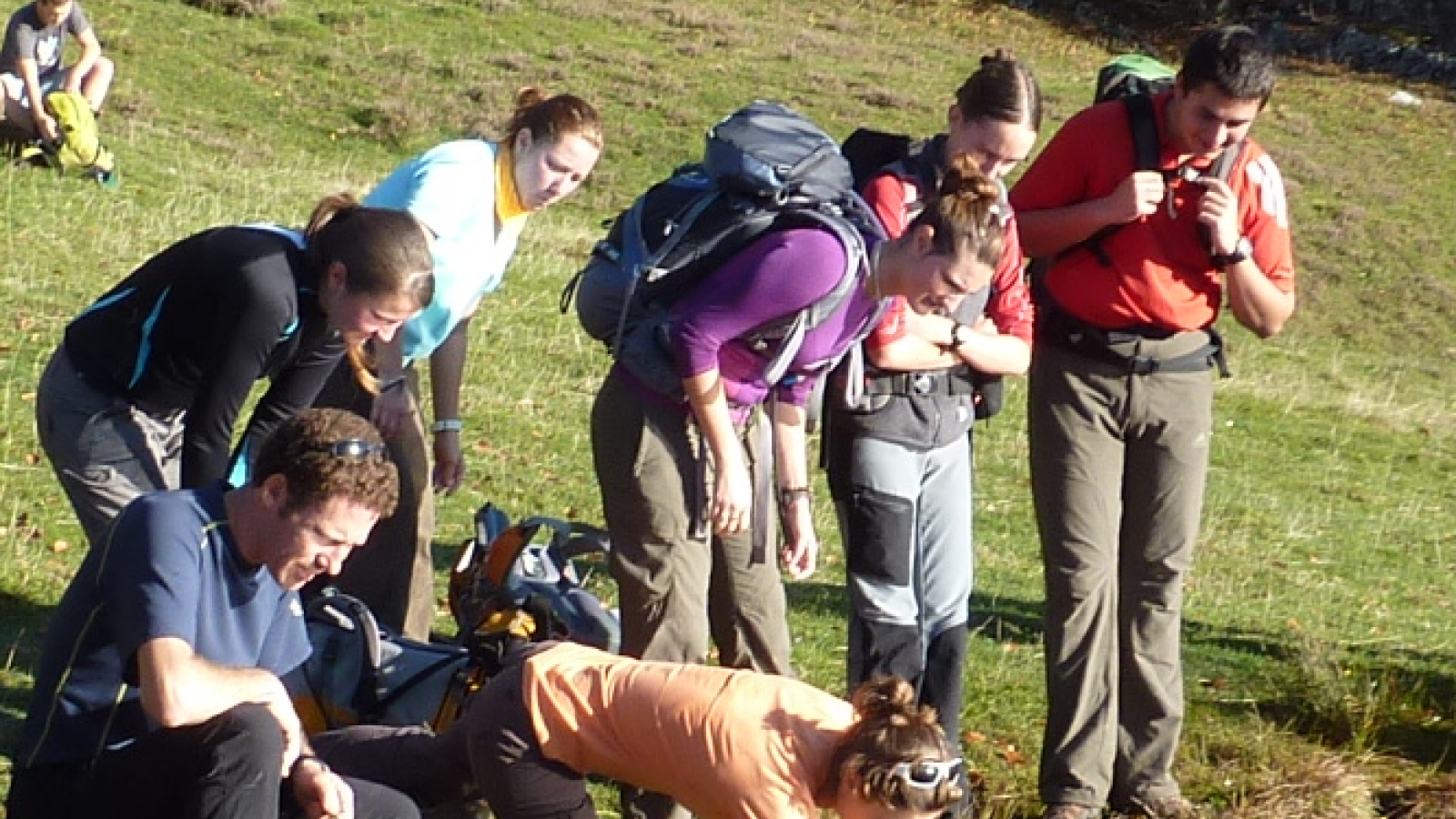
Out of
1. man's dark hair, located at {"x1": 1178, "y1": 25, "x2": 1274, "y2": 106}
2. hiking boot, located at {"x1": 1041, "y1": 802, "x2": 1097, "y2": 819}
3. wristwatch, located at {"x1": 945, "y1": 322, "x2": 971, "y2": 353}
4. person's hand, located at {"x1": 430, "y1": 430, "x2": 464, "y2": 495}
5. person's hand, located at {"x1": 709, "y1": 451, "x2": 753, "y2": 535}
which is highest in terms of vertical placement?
man's dark hair, located at {"x1": 1178, "y1": 25, "x2": 1274, "y2": 106}

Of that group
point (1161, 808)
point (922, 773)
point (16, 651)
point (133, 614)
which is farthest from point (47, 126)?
point (922, 773)

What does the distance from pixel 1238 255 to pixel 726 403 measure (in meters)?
1.54

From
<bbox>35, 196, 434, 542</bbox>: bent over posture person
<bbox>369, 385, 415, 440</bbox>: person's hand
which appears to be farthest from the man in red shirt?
<bbox>35, 196, 434, 542</bbox>: bent over posture person

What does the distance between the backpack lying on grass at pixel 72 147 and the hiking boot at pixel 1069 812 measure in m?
9.18

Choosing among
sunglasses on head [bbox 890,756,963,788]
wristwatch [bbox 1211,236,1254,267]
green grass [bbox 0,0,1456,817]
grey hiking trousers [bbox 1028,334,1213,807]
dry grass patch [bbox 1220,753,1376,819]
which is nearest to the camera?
sunglasses on head [bbox 890,756,963,788]

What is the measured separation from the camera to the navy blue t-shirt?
13.0ft

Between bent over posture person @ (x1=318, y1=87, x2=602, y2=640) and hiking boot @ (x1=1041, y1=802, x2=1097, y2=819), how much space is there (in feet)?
6.45

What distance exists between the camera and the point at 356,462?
3982mm

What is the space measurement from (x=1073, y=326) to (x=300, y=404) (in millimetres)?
2145

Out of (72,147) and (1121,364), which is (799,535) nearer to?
(1121,364)

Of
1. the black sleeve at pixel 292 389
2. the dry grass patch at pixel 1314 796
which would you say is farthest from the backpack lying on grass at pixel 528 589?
the dry grass patch at pixel 1314 796

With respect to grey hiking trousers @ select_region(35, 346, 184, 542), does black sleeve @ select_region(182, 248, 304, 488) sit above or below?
above

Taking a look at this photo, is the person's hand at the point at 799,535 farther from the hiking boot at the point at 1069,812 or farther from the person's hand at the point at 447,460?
the person's hand at the point at 447,460

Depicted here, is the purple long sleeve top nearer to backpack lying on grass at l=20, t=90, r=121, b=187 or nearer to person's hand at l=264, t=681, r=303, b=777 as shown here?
person's hand at l=264, t=681, r=303, b=777
